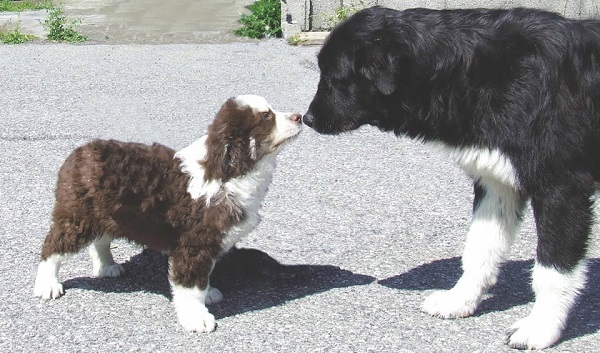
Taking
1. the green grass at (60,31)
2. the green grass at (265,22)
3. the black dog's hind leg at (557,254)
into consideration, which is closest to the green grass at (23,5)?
the green grass at (60,31)

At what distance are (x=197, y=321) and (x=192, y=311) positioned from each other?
0.19ft

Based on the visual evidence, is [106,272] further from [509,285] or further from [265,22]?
[265,22]

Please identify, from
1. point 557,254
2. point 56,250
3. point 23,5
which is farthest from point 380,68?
point 23,5

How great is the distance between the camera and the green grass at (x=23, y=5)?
14219 millimetres

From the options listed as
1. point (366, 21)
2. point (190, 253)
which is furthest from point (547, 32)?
point (190, 253)

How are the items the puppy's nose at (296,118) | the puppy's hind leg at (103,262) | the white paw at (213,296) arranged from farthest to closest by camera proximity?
the puppy's hind leg at (103,262) < the white paw at (213,296) < the puppy's nose at (296,118)

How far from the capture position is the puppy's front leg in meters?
Answer: 4.40

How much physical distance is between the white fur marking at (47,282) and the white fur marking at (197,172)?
2.82ft

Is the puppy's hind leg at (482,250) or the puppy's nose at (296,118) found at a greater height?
the puppy's nose at (296,118)

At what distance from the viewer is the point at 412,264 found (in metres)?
5.34

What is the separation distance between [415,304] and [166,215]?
1.44 meters

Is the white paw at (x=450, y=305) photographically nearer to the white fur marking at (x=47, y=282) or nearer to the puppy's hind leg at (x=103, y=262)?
the puppy's hind leg at (x=103, y=262)

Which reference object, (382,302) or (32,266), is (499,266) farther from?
(32,266)

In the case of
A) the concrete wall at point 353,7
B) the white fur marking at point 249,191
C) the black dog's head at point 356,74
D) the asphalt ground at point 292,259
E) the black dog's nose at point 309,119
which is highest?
the black dog's head at point 356,74
